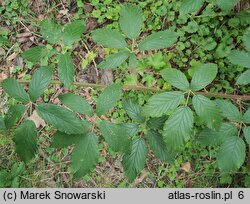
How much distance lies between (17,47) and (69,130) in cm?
166

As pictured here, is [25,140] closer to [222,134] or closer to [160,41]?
[160,41]

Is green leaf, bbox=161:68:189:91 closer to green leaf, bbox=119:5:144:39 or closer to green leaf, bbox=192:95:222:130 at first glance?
green leaf, bbox=192:95:222:130

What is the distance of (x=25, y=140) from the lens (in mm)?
1332

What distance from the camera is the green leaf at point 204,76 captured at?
4.62 feet

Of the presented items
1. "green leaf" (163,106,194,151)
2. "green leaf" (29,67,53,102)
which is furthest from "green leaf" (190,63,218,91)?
"green leaf" (29,67,53,102)

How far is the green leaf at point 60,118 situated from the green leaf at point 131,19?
0.46 m

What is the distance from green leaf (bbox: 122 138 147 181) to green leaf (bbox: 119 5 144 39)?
1.69 feet

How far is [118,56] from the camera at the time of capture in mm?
1496

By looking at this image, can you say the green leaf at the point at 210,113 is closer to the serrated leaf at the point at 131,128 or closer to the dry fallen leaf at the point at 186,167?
the serrated leaf at the point at 131,128

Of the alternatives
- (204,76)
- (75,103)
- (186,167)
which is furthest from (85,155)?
(186,167)

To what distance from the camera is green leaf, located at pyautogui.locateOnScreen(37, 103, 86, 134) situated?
4.37 feet

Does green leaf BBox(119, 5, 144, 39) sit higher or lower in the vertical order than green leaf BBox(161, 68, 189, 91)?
higher
